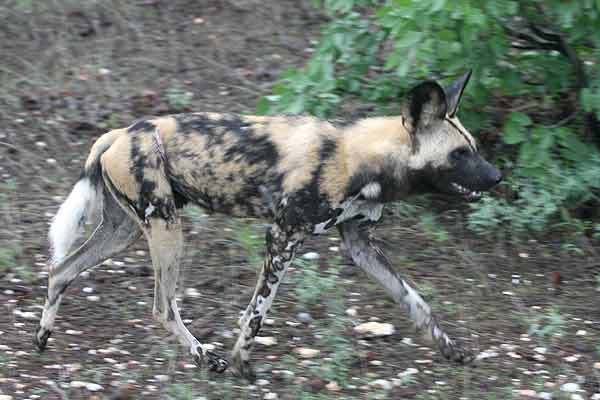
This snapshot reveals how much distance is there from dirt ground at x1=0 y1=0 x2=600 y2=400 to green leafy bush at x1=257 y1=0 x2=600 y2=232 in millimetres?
268

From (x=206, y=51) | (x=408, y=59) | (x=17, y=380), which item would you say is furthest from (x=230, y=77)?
(x=17, y=380)

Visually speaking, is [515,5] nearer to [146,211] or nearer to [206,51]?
[146,211]

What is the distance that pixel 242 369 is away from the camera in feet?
12.4

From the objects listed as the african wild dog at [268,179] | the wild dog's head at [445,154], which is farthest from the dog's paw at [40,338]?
the wild dog's head at [445,154]

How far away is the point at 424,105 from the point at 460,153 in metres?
0.25

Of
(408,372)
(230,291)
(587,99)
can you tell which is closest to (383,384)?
(408,372)

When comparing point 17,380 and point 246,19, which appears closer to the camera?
point 17,380

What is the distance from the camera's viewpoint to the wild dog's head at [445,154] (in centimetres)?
380

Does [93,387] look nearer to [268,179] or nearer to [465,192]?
[268,179]

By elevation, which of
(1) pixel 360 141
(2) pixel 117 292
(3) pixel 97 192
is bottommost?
(2) pixel 117 292

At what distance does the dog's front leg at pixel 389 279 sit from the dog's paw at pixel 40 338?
1192 millimetres

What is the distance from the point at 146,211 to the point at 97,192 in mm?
272

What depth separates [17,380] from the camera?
3.68 metres

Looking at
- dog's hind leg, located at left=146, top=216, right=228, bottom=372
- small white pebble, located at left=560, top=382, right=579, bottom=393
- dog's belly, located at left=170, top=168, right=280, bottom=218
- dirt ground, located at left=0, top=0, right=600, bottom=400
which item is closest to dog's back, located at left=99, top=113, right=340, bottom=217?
dog's belly, located at left=170, top=168, right=280, bottom=218
